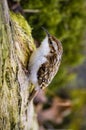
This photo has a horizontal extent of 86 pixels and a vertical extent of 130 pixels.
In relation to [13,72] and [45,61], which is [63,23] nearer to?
[45,61]

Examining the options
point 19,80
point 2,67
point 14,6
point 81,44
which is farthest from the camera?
point 81,44

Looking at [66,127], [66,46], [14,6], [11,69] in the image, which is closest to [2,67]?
[11,69]

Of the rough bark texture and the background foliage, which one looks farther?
the background foliage

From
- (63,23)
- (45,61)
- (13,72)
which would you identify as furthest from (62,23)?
(13,72)

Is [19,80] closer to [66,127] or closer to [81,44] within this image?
[81,44]

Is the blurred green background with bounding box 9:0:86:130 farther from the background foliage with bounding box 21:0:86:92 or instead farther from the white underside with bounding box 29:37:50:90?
the white underside with bounding box 29:37:50:90

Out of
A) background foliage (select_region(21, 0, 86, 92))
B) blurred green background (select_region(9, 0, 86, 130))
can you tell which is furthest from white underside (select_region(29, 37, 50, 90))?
background foliage (select_region(21, 0, 86, 92))

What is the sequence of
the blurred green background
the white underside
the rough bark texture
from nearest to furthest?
the rough bark texture < the white underside < the blurred green background
